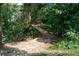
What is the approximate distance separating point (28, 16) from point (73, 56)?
2.24ft

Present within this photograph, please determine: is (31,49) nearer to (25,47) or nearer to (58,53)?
(25,47)

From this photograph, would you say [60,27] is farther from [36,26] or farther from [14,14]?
[14,14]

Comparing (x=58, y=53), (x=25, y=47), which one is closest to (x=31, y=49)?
(x=25, y=47)

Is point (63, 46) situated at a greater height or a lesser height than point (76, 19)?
lesser

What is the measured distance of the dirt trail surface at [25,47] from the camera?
358cm

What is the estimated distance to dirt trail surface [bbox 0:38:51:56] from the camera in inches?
141

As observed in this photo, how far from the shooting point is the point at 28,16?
361 centimetres

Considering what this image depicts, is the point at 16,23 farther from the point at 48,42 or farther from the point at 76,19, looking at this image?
the point at 76,19

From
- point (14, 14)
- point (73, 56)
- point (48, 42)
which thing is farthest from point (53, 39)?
point (14, 14)

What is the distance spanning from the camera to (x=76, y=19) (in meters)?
3.58

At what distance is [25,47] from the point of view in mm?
3586

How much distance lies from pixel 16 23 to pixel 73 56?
29.4 inches

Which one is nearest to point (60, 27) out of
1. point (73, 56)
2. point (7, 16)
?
point (73, 56)

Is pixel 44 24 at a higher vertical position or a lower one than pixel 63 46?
higher
